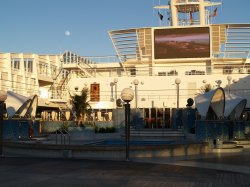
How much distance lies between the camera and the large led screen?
39625 mm

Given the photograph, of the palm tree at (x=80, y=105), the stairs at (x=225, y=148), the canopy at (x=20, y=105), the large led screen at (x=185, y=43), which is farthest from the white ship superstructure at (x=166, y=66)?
the stairs at (x=225, y=148)

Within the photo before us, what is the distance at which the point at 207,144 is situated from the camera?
1628cm

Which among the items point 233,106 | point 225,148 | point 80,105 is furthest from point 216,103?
point 80,105

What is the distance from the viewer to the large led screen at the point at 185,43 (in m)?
39.6

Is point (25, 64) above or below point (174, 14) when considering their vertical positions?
below

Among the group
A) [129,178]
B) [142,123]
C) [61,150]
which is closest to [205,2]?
[142,123]

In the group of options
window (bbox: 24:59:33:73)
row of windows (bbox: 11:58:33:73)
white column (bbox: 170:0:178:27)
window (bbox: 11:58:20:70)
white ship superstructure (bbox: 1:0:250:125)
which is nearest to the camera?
white ship superstructure (bbox: 1:0:250:125)

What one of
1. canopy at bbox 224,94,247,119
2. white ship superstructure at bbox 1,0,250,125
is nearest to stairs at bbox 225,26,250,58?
white ship superstructure at bbox 1,0,250,125

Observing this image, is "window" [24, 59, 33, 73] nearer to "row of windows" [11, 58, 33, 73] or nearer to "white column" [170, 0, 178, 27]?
"row of windows" [11, 58, 33, 73]

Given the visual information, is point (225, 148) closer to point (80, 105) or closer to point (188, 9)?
point (80, 105)

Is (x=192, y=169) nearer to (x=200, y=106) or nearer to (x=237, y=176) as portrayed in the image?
(x=237, y=176)

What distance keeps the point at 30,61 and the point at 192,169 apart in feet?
131

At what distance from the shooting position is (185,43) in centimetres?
3962

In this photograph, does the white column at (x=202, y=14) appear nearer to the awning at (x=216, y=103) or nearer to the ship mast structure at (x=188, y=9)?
the ship mast structure at (x=188, y=9)
